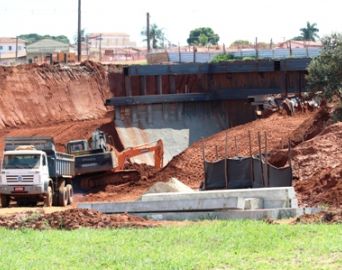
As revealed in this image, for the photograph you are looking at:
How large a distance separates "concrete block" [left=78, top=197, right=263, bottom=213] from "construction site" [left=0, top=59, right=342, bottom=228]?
1.2 inches

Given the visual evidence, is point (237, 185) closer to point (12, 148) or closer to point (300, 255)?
point (12, 148)

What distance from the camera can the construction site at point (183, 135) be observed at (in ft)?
87.4

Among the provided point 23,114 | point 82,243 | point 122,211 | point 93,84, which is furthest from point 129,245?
point 93,84

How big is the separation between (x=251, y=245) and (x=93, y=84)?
58334 mm

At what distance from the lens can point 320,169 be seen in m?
32.4

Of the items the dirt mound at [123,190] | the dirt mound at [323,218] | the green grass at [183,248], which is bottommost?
the dirt mound at [123,190]

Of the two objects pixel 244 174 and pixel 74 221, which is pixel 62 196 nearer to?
pixel 244 174

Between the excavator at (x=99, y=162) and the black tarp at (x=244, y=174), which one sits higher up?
the black tarp at (x=244, y=174)

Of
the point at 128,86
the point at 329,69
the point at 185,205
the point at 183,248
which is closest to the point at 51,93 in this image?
the point at 128,86

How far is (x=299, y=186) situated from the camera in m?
30.6

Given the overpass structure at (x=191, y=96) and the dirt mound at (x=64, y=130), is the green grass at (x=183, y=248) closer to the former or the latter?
the dirt mound at (x=64, y=130)

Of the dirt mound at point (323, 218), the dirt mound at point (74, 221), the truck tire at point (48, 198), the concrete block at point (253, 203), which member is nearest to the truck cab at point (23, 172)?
the truck tire at point (48, 198)

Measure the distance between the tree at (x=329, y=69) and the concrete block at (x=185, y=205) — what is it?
22.5m

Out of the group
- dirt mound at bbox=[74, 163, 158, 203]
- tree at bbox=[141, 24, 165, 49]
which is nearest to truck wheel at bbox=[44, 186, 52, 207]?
dirt mound at bbox=[74, 163, 158, 203]
